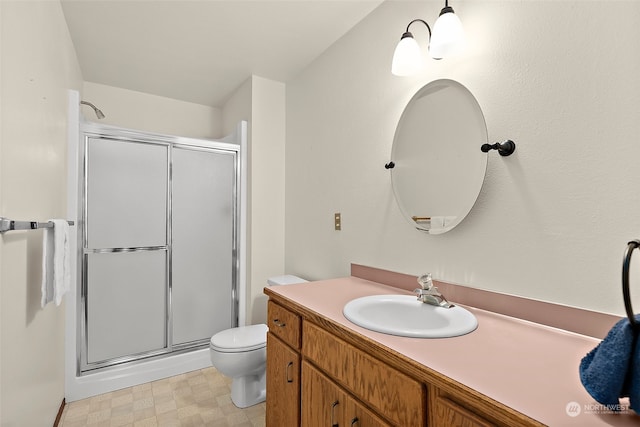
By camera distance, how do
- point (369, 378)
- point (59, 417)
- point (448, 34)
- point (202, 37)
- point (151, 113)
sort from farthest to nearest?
point (151, 113), point (202, 37), point (59, 417), point (448, 34), point (369, 378)

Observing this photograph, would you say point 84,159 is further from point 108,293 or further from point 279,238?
point 279,238

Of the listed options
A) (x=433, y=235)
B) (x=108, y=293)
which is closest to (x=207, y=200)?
(x=108, y=293)

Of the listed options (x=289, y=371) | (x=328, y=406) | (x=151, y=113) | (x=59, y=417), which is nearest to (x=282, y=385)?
(x=289, y=371)

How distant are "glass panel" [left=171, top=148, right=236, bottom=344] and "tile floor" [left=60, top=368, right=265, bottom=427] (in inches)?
16.9

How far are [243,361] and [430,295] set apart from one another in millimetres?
1266

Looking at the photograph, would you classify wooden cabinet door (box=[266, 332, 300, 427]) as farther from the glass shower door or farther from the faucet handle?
the glass shower door

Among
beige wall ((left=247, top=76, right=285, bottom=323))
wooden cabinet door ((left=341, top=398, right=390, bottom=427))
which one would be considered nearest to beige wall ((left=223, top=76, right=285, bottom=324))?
beige wall ((left=247, top=76, right=285, bottom=323))

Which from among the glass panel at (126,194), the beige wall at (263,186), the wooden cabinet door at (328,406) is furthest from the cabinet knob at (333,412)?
the glass panel at (126,194)

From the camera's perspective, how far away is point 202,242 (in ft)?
8.84

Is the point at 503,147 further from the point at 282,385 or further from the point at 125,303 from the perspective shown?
the point at 125,303

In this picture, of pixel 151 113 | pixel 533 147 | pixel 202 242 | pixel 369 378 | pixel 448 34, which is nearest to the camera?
pixel 369 378

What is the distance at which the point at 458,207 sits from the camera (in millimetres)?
1350

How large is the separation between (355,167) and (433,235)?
0.70 metres

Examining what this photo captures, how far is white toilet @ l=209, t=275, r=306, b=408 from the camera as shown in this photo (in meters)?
1.92
